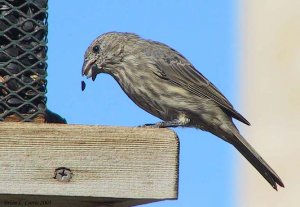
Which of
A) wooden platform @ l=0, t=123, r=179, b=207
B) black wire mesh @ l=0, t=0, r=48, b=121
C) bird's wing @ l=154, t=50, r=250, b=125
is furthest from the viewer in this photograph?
bird's wing @ l=154, t=50, r=250, b=125

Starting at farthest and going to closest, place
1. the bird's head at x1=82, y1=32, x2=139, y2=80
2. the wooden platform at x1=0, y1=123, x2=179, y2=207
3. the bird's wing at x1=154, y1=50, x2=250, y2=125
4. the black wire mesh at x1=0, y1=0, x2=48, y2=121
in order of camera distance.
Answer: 1. the bird's wing at x1=154, y1=50, x2=250, y2=125
2. the bird's head at x1=82, y1=32, x2=139, y2=80
3. the black wire mesh at x1=0, y1=0, x2=48, y2=121
4. the wooden platform at x1=0, y1=123, x2=179, y2=207

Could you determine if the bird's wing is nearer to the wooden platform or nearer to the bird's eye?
the bird's eye

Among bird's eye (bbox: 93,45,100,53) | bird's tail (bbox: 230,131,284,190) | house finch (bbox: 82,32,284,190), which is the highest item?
bird's eye (bbox: 93,45,100,53)

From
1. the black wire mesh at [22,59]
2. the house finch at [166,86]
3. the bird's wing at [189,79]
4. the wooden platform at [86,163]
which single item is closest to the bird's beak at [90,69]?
the house finch at [166,86]

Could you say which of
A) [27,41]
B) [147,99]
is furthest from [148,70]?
[27,41]

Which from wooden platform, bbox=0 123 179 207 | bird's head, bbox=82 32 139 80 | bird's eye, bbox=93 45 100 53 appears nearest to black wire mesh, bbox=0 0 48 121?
wooden platform, bbox=0 123 179 207

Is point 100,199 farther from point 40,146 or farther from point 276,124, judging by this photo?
point 276,124

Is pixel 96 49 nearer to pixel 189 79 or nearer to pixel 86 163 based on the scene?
pixel 189 79
